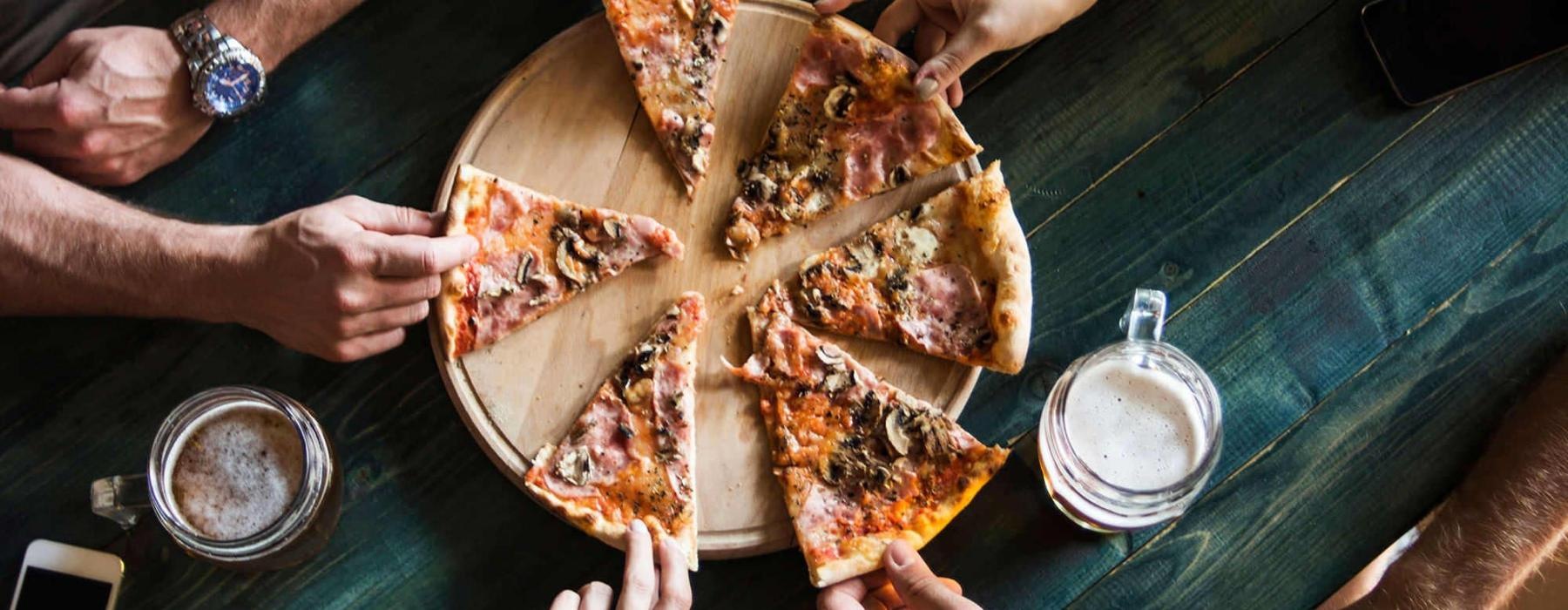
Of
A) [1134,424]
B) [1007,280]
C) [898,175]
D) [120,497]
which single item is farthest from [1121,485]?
[120,497]

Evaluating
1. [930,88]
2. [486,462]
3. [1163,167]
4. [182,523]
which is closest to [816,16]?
[930,88]

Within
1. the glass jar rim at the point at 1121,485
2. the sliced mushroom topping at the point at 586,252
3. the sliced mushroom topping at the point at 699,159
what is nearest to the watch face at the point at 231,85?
the sliced mushroom topping at the point at 586,252

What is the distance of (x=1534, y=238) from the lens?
284cm

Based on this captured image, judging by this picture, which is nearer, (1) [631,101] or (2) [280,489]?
Answer: (2) [280,489]

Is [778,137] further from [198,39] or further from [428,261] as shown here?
[198,39]

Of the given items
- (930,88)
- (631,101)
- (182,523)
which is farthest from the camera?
(631,101)

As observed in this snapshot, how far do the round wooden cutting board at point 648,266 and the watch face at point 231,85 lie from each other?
1.64ft

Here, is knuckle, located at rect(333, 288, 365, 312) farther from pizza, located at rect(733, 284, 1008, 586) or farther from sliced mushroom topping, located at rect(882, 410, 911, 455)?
sliced mushroom topping, located at rect(882, 410, 911, 455)

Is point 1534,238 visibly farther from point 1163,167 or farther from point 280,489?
point 280,489

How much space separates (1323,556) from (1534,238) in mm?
929

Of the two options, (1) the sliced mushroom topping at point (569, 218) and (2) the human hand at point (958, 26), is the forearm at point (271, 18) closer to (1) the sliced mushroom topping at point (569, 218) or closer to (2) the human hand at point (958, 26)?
(1) the sliced mushroom topping at point (569, 218)

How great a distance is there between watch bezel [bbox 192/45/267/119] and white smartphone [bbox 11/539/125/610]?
1022mm

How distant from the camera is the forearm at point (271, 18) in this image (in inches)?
105

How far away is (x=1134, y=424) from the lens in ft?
8.44
